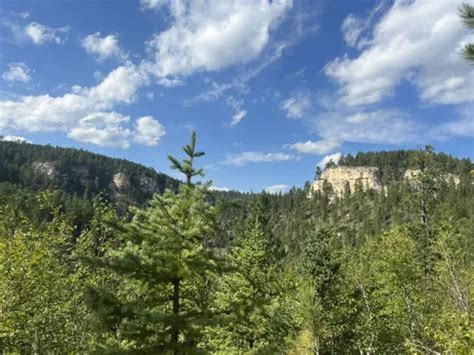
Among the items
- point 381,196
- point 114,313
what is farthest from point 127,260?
point 381,196

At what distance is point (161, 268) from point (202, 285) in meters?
8.42

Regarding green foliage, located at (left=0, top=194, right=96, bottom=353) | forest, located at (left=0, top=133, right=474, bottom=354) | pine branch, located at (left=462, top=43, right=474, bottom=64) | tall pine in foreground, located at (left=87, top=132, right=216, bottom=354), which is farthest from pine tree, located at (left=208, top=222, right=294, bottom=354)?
pine branch, located at (left=462, top=43, right=474, bottom=64)

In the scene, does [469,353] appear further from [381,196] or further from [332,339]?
[381,196]

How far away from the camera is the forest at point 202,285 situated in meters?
9.56

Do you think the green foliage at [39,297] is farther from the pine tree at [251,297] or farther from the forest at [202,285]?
the pine tree at [251,297]

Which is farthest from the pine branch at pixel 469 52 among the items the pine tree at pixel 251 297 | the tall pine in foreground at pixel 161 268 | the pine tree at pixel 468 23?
the pine tree at pixel 251 297

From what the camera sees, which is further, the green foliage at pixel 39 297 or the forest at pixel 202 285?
the green foliage at pixel 39 297

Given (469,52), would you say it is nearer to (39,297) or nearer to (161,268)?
(161,268)

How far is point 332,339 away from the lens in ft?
108

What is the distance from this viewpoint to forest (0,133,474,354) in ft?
31.4

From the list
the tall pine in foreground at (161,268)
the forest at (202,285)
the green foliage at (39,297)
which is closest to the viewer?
the tall pine in foreground at (161,268)

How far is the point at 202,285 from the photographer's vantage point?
17703 millimetres

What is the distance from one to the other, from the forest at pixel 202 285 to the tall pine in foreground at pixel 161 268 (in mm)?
31

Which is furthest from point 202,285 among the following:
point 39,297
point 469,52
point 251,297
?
point 469,52
